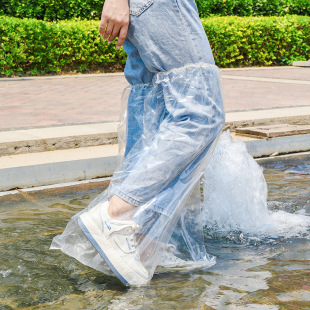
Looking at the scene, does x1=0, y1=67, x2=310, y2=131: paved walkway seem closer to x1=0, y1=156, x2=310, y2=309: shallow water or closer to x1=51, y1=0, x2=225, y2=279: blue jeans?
x1=0, y1=156, x2=310, y2=309: shallow water

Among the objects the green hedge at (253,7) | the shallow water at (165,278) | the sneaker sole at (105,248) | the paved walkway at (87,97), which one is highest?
the green hedge at (253,7)

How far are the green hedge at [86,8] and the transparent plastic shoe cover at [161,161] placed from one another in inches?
484

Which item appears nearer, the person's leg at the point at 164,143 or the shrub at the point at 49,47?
the person's leg at the point at 164,143

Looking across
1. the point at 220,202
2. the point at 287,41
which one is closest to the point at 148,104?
the point at 220,202

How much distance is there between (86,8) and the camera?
49.0 feet

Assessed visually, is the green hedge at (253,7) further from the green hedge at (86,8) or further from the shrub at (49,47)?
the shrub at (49,47)

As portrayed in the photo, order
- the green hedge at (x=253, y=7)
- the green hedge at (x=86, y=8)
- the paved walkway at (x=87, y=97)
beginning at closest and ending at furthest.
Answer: the paved walkway at (x=87, y=97)
the green hedge at (x=86, y=8)
the green hedge at (x=253, y=7)

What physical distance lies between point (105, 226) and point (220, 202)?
1139mm

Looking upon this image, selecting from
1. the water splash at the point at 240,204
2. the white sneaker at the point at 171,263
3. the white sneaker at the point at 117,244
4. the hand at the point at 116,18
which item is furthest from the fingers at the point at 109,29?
the water splash at the point at 240,204

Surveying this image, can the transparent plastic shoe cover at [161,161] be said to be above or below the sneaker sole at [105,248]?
above

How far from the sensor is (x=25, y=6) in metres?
14.2

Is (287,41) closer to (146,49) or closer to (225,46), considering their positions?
(225,46)

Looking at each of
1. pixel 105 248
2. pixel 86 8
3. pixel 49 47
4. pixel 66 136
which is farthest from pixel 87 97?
pixel 86 8

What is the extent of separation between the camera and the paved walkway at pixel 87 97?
6.42m
